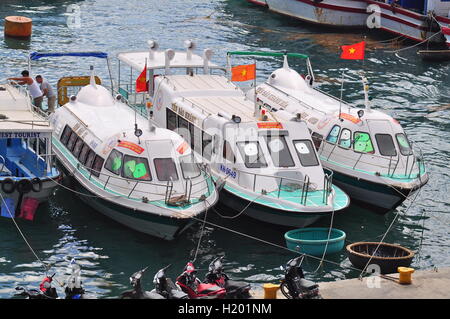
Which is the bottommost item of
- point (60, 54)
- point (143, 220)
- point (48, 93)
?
point (143, 220)

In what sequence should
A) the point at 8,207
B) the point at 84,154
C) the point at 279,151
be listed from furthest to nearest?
the point at 84,154
the point at 279,151
the point at 8,207

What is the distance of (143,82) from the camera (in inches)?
1244

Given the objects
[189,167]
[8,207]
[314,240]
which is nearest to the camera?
[314,240]

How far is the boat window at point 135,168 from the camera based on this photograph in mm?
27391

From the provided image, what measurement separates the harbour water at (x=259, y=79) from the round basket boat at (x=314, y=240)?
0.38 m

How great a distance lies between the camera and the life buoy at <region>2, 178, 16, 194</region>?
90.6ft

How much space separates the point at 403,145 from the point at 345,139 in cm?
189

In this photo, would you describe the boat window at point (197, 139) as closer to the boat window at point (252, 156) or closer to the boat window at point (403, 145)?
the boat window at point (252, 156)

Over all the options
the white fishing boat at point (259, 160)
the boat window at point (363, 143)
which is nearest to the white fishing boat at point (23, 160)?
the white fishing boat at point (259, 160)

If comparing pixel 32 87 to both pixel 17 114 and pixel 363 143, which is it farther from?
pixel 363 143

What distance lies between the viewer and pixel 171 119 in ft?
106

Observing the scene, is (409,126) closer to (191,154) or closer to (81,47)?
(191,154)

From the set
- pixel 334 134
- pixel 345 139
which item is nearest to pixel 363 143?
pixel 345 139
